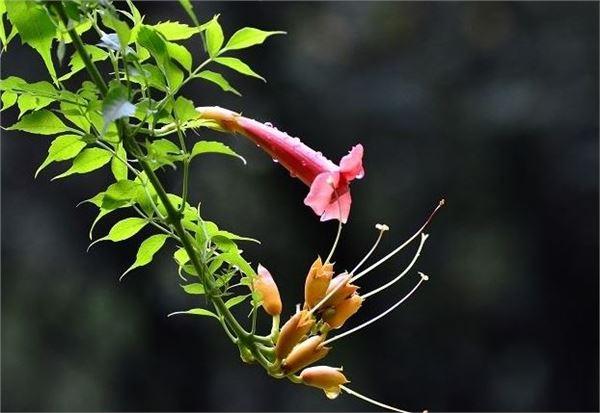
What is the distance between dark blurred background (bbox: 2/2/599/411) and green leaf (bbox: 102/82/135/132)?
4.16 meters

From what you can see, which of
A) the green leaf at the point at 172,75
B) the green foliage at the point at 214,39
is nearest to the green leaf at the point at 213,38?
the green foliage at the point at 214,39

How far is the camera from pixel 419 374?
5.64 metres

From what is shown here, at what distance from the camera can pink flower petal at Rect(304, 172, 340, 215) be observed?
3.02 ft

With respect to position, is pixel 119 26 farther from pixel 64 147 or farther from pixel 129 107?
pixel 64 147

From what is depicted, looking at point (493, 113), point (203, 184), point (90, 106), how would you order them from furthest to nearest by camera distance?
point (493, 113) < point (203, 184) < point (90, 106)

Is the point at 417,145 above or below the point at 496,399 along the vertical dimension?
above

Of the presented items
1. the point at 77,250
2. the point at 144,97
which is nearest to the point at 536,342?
the point at 77,250

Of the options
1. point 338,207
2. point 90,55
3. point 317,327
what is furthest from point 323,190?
point 90,55

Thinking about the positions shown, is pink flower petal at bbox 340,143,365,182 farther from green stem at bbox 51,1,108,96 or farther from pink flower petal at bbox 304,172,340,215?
green stem at bbox 51,1,108,96

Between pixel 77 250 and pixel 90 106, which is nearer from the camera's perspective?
pixel 90 106

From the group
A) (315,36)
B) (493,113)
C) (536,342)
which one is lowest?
(536,342)

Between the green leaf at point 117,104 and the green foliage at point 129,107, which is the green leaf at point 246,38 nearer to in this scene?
the green foliage at point 129,107

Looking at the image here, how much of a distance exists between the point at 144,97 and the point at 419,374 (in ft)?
16.2

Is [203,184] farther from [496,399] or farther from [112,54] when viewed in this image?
[112,54]
